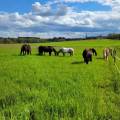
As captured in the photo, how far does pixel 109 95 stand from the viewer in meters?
14.4

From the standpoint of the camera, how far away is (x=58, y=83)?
17.5 m

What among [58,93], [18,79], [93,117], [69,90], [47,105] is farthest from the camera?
[18,79]

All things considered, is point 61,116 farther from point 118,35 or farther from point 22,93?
point 118,35

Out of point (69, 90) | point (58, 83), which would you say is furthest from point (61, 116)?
point (58, 83)

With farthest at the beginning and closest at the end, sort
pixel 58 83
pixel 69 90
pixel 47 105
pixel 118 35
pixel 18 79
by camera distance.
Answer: pixel 118 35 → pixel 18 79 → pixel 58 83 → pixel 69 90 → pixel 47 105

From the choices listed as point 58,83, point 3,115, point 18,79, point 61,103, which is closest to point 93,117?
point 61,103

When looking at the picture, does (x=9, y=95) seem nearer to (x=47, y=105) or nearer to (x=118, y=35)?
(x=47, y=105)

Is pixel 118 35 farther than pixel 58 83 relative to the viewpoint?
Yes

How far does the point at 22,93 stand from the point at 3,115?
155 inches

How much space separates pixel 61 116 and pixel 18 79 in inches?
359

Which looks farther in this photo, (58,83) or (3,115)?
(58,83)

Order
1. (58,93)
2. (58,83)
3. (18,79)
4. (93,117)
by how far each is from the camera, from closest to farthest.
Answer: (93,117)
(58,93)
(58,83)
(18,79)

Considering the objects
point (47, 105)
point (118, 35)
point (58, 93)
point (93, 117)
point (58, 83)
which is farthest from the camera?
point (118, 35)

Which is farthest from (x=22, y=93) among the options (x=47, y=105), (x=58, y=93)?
(x=47, y=105)
